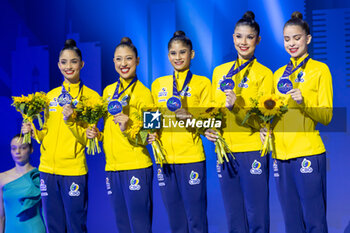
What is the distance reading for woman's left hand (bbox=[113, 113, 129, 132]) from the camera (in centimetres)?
468

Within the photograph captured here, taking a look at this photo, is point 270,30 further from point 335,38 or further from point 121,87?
point 121,87

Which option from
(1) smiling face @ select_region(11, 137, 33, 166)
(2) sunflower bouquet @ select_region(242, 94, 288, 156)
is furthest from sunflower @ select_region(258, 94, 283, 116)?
(1) smiling face @ select_region(11, 137, 33, 166)

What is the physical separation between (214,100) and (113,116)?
2.94ft

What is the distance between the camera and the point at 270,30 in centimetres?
585

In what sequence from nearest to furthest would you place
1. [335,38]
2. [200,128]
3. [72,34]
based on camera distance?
A: [200,128], [335,38], [72,34]

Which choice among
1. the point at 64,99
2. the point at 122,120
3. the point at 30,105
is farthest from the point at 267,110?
the point at 30,105

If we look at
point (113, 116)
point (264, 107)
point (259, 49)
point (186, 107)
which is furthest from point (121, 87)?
point (259, 49)

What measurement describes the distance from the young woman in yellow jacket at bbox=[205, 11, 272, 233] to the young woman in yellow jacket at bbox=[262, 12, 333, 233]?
0.70ft

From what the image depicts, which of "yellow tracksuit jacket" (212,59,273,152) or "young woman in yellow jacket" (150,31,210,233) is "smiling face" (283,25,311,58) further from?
"young woman in yellow jacket" (150,31,210,233)

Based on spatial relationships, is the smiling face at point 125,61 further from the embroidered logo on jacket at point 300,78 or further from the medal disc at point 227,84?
the embroidered logo on jacket at point 300,78

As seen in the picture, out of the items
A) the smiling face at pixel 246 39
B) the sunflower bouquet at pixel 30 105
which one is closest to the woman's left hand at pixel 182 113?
the smiling face at pixel 246 39

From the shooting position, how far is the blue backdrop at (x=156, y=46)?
5.68 metres

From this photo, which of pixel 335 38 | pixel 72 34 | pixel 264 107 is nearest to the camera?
pixel 264 107

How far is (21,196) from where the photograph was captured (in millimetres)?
5465
